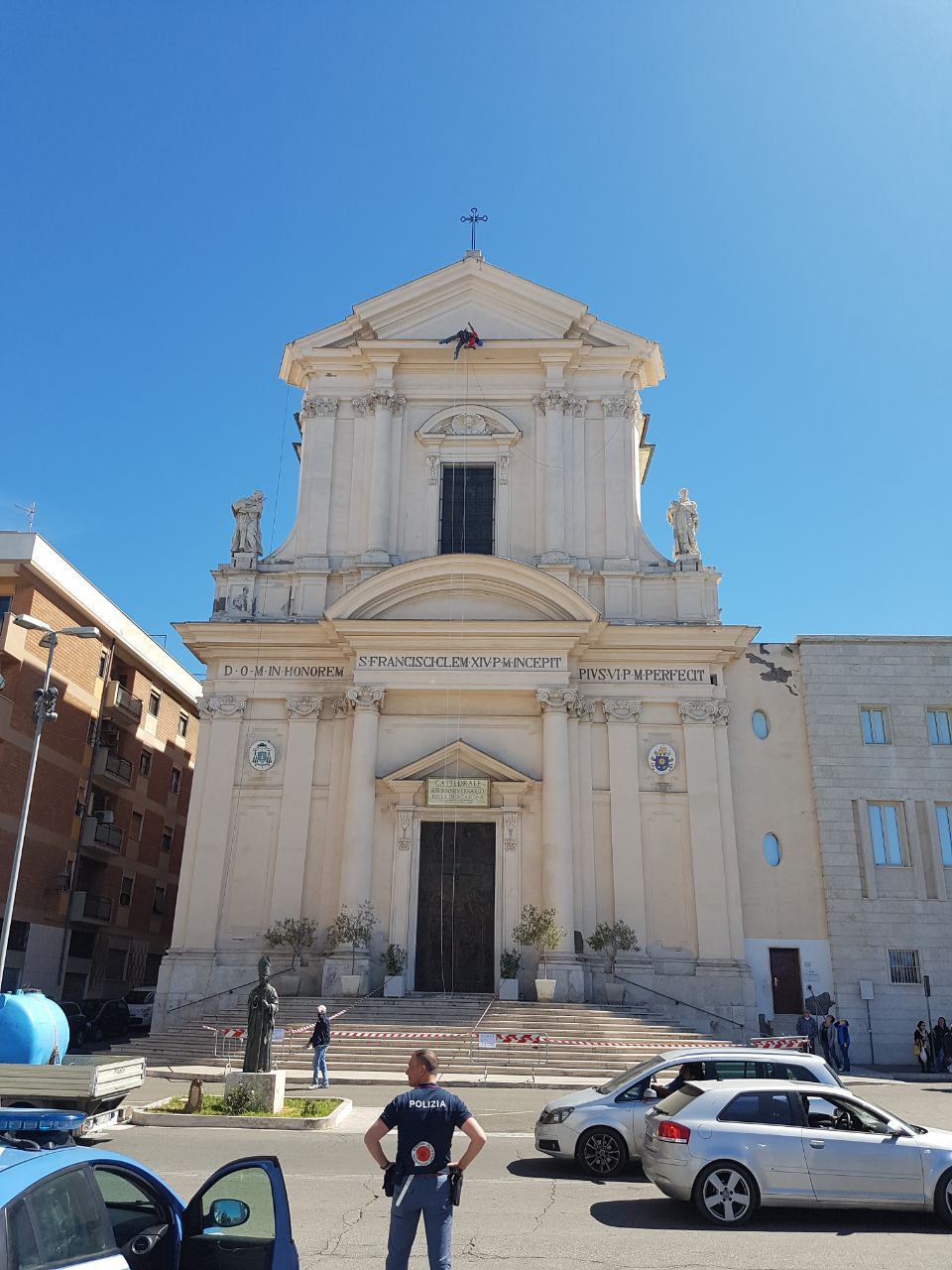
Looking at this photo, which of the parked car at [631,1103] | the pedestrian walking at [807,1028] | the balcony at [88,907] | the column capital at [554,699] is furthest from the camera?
the balcony at [88,907]

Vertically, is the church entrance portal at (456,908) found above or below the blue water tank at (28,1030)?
above

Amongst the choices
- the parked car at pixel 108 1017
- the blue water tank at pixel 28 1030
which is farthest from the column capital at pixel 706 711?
the parked car at pixel 108 1017

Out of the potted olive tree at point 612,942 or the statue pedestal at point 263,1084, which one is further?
the potted olive tree at point 612,942

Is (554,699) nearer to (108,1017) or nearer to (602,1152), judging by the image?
(602,1152)

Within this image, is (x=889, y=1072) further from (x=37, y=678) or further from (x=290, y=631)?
(x=37, y=678)

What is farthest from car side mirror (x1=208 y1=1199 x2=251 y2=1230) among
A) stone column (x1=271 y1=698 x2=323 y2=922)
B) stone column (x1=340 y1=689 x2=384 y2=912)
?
stone column (x1=271 y1=698 x2=323 y2=922)

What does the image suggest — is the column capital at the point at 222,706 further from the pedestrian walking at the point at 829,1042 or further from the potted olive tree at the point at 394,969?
the pedestrian walking at the point at 829,1042

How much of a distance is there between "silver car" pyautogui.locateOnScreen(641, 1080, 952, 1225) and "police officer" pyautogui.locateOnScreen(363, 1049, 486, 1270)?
4.23 m

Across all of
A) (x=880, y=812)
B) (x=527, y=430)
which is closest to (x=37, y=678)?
(x=527, y=430)

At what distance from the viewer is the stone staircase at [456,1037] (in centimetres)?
1978

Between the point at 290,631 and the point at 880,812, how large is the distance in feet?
54.9

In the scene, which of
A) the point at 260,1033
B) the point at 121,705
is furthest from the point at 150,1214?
the point at 121,705

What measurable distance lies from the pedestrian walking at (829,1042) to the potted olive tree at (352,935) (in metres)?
10.8

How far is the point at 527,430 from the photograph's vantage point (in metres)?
31.1
